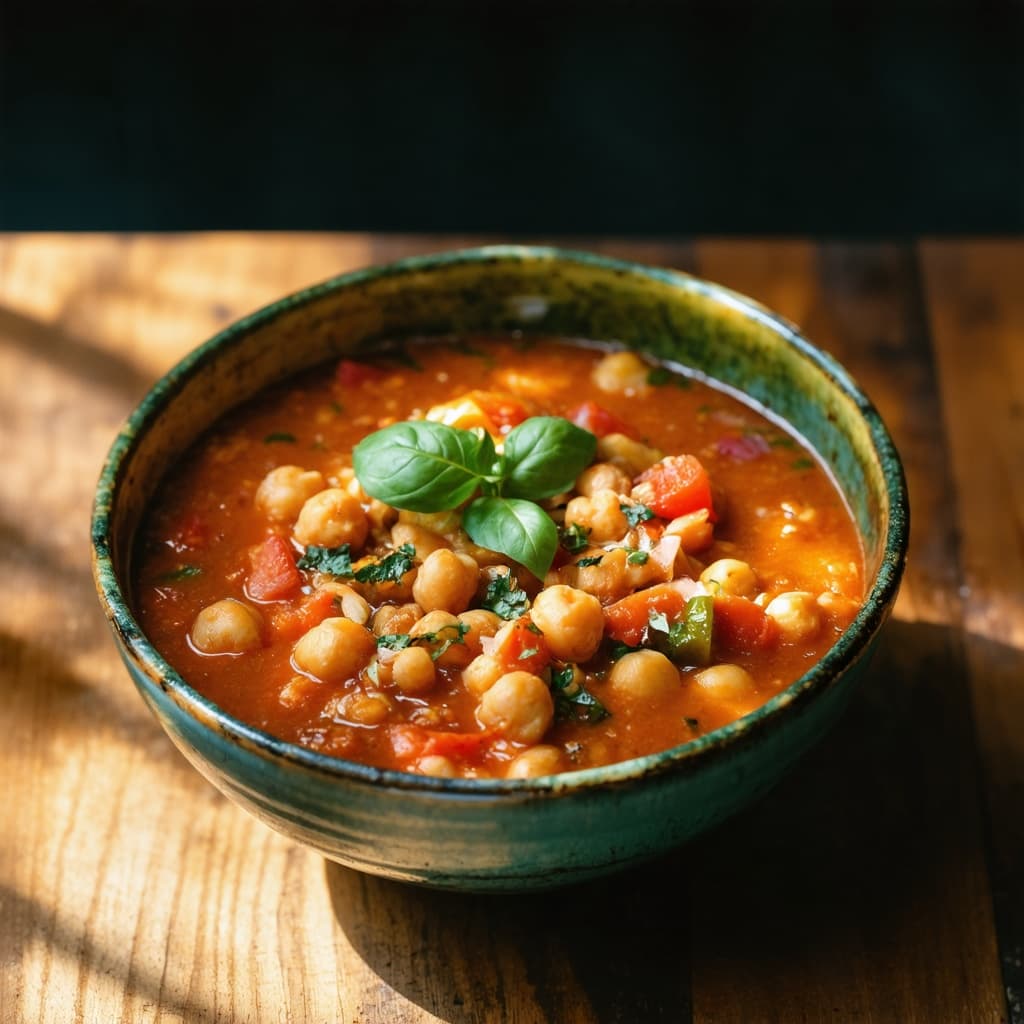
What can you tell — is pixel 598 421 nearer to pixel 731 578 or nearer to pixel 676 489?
pixel 676 489

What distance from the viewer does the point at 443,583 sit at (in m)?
3.44

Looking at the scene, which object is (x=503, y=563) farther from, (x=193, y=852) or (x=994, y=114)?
(x=994, y=114)

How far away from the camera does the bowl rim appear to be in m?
2.83

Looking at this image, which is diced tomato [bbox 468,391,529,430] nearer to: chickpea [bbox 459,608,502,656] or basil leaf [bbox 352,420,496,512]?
basil leaf [bbox 352,420,496,512]

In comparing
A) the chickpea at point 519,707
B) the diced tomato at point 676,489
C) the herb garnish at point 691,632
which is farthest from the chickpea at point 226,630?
the diced tomato at point 676,489

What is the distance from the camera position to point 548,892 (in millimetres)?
3492

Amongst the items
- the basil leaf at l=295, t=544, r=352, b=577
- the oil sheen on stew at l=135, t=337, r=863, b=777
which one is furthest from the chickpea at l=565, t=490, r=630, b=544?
the basil leaf at l=295, t=544, r=352, b=577

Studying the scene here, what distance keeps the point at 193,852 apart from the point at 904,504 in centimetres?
186

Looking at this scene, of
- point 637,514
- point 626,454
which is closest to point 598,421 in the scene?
point 626,454

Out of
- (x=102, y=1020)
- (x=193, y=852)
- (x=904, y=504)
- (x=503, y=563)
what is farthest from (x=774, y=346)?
(x=102, y=1020)

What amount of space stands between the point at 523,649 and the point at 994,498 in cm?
193

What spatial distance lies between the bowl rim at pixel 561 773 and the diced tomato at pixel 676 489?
418mm

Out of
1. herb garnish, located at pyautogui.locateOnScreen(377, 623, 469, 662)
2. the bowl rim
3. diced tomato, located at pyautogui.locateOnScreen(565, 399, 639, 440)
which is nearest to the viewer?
the bowl rim

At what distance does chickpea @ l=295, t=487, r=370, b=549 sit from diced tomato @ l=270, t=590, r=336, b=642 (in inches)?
6.6
